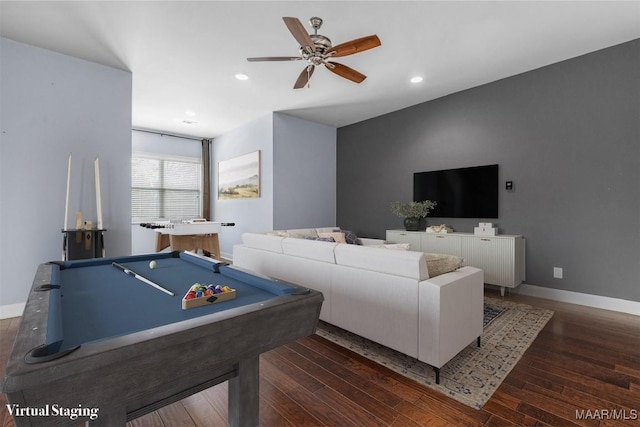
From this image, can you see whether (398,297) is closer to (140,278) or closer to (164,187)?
(140,278)

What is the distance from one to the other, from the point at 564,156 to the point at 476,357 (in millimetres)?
2812

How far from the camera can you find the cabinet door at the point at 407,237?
4469mm

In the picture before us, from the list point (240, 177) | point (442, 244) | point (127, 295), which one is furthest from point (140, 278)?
point (240, 177)

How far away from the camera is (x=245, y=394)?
4.30ft

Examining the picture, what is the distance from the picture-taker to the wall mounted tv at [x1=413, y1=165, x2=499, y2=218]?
4.16m

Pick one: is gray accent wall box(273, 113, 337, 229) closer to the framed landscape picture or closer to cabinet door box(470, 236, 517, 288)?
the framed landscape picture

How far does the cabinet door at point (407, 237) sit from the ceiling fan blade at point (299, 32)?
2985 mm

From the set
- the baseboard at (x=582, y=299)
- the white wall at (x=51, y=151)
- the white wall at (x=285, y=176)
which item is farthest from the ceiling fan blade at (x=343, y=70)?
the baseboard at (x=582, y=299)

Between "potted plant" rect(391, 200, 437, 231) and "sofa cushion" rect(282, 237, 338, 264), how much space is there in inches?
97.4

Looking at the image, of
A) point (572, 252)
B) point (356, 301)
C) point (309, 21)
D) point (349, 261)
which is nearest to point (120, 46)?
point (309, 21)

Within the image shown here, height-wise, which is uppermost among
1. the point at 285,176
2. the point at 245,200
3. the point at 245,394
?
the point at 285,176

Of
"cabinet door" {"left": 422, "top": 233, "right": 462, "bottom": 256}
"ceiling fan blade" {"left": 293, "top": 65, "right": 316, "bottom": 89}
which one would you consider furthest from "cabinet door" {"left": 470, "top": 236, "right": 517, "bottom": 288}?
"ceiling fan blade" {"left": 293, "top": 65, "right": 316, "bottom": 89}

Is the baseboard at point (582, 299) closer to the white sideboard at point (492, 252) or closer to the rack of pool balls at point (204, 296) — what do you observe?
the white sideboard at point (492, 252)

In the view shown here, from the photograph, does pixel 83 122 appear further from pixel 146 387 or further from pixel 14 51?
pixel 146 387
